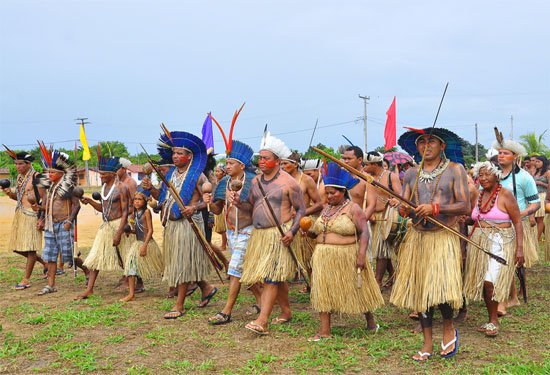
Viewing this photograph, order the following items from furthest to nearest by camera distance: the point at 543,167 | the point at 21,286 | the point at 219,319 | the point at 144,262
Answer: the point at 543,167 < the point at 21,286 < the point at 144,262 < the point at 219,319

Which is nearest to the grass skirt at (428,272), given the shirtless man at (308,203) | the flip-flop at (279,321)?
the flip-flop at (279,321)

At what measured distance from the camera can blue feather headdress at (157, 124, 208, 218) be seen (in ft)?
22.4

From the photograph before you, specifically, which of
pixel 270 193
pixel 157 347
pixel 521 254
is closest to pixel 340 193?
pixel 270 193

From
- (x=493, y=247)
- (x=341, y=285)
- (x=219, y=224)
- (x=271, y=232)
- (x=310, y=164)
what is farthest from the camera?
(x=219, y=224)

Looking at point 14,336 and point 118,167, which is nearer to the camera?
point 14,336

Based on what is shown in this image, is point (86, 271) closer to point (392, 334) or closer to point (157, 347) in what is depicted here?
point (157, 347)

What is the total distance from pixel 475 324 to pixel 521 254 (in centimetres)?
98

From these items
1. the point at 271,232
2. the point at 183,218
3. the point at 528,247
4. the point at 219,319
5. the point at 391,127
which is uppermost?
the point at 391,127

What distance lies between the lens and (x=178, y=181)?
22.7 feet

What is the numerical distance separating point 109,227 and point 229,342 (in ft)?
10.2

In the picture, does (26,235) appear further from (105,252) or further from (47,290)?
(105,252)

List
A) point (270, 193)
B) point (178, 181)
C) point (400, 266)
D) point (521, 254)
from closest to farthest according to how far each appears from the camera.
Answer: point (400, 266) < point (521, 254) < point (270, 193) < point (178, 181)

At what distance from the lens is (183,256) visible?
6797 millimetres

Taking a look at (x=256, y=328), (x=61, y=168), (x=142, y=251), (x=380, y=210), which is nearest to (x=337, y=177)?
(x=256, y=328)
